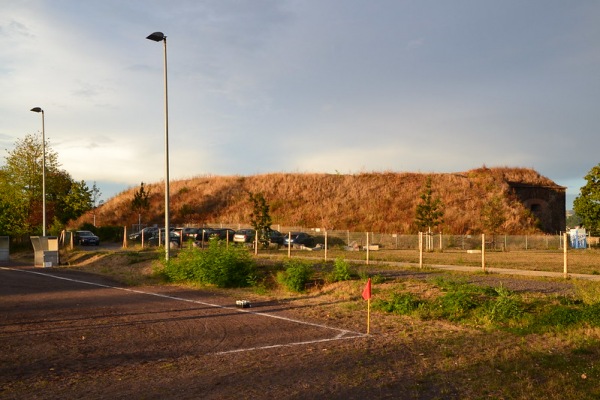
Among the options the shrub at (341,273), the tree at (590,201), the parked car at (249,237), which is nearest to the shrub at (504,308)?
the shrub at (341,273)

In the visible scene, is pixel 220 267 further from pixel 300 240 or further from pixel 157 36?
pixel 300 240

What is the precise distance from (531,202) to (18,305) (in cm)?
6627

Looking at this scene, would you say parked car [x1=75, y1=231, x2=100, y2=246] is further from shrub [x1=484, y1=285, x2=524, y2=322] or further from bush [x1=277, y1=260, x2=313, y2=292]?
shrub [x1=484, y1=285, x2=524, y2=322]

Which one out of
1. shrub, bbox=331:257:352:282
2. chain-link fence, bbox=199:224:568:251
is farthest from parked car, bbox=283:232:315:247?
shrub, bbox=331:257:352:282

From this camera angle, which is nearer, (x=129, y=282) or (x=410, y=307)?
(x=410, y=307)

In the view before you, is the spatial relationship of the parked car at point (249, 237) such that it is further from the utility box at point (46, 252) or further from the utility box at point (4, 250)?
the utility box at point (4, 250)

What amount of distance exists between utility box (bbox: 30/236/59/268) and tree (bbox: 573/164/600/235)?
1728 inches

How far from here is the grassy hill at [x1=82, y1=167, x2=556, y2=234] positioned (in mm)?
66500

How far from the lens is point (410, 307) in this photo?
45.8 feet

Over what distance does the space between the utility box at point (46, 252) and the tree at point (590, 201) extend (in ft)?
144

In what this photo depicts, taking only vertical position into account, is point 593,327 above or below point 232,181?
below

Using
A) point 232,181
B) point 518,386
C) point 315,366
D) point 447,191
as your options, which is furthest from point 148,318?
point 232,181

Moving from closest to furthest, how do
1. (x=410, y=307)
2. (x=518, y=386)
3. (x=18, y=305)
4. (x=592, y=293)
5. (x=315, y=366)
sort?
(x=518, y=386) → (x=315, y=366) → (x=592, y=293) → (x=410, y=307) → (x=18, y=305)

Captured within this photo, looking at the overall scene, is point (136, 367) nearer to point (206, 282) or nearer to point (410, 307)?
point (410, 307)
